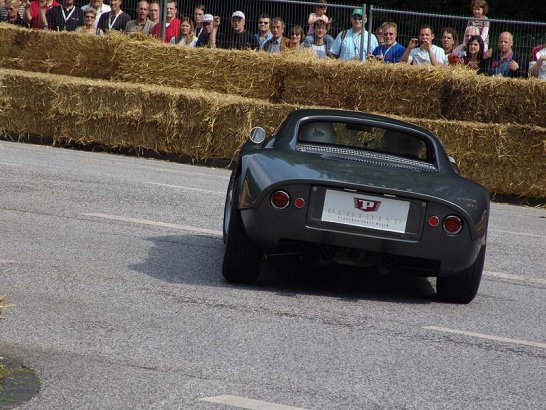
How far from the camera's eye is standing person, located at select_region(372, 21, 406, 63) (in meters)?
18.4

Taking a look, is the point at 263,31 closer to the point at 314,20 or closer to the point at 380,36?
the point at 314,20

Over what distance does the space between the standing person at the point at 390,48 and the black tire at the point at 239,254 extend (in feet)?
36.7

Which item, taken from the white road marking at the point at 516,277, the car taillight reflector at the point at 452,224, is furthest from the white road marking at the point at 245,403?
the white road marking at the point at 516,277

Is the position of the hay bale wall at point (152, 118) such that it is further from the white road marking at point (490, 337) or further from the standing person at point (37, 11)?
the white road marking at point (490, 337)

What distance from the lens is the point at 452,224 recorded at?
728 centimetres

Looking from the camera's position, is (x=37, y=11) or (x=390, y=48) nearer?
(x=390, y=48)

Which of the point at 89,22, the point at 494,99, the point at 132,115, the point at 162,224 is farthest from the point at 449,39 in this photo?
the point at 162,224

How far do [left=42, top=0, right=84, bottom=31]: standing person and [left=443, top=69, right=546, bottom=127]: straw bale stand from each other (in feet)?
24.5

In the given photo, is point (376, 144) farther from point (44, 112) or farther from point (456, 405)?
point (44, 112)

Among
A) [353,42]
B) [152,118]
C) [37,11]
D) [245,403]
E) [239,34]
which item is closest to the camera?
[245,403]

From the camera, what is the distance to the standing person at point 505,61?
17.4 m

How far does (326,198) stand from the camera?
7.22 metres

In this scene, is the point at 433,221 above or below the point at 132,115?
above

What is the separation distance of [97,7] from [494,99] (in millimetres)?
7777
